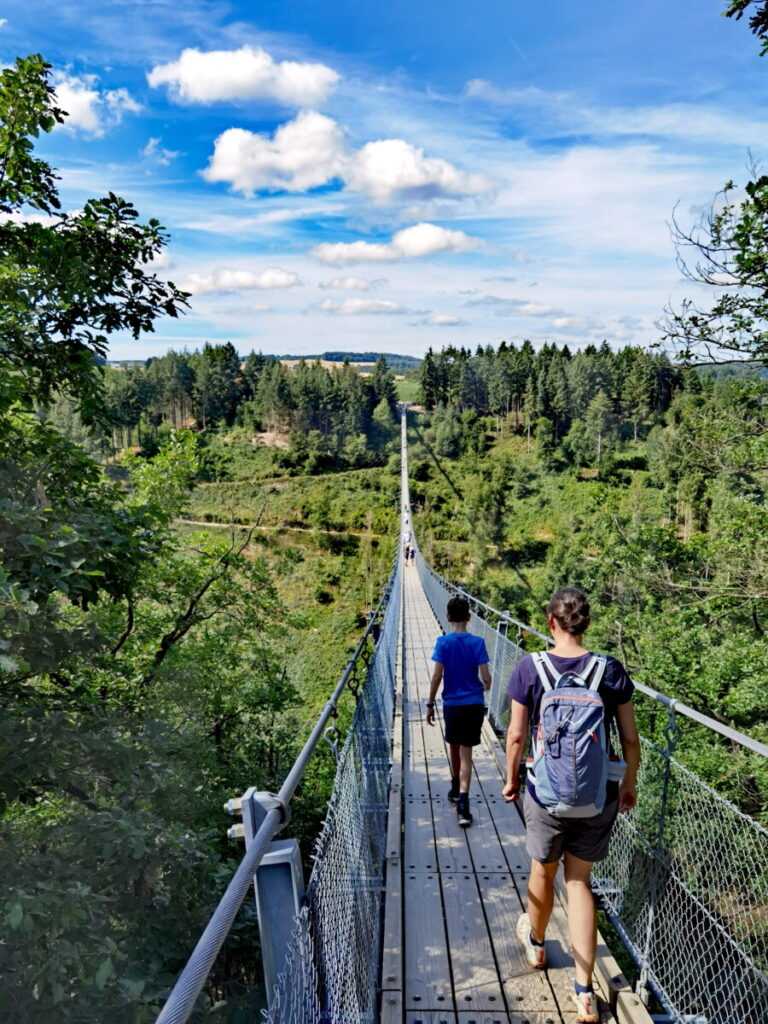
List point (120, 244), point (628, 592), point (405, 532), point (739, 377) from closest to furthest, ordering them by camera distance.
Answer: point (120, 244) → point (739, 377) → point (628, 592) → point (405, 532)

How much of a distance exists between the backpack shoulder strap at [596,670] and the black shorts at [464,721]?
1426 mm

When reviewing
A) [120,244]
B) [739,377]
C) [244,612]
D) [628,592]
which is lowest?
[628,592]

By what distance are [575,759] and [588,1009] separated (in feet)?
2.65

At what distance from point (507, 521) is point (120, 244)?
47412mm

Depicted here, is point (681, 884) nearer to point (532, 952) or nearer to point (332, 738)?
point (532, 952)

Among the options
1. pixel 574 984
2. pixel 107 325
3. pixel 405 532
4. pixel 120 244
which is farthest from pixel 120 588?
pixel 405 532

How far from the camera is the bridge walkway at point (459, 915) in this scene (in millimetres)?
2086

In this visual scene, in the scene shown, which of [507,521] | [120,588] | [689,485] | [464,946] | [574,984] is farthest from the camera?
[507,521]

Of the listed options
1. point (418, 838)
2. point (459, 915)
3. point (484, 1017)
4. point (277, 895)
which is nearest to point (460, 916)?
point (459, 915)

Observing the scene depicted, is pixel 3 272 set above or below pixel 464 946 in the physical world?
above

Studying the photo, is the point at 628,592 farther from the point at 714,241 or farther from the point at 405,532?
the point at 714,241

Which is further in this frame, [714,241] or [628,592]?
[628,592]

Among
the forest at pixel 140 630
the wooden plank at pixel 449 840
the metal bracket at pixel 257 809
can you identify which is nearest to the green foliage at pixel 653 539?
the forest at pixel 140 630

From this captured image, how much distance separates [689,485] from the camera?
34781 mm
